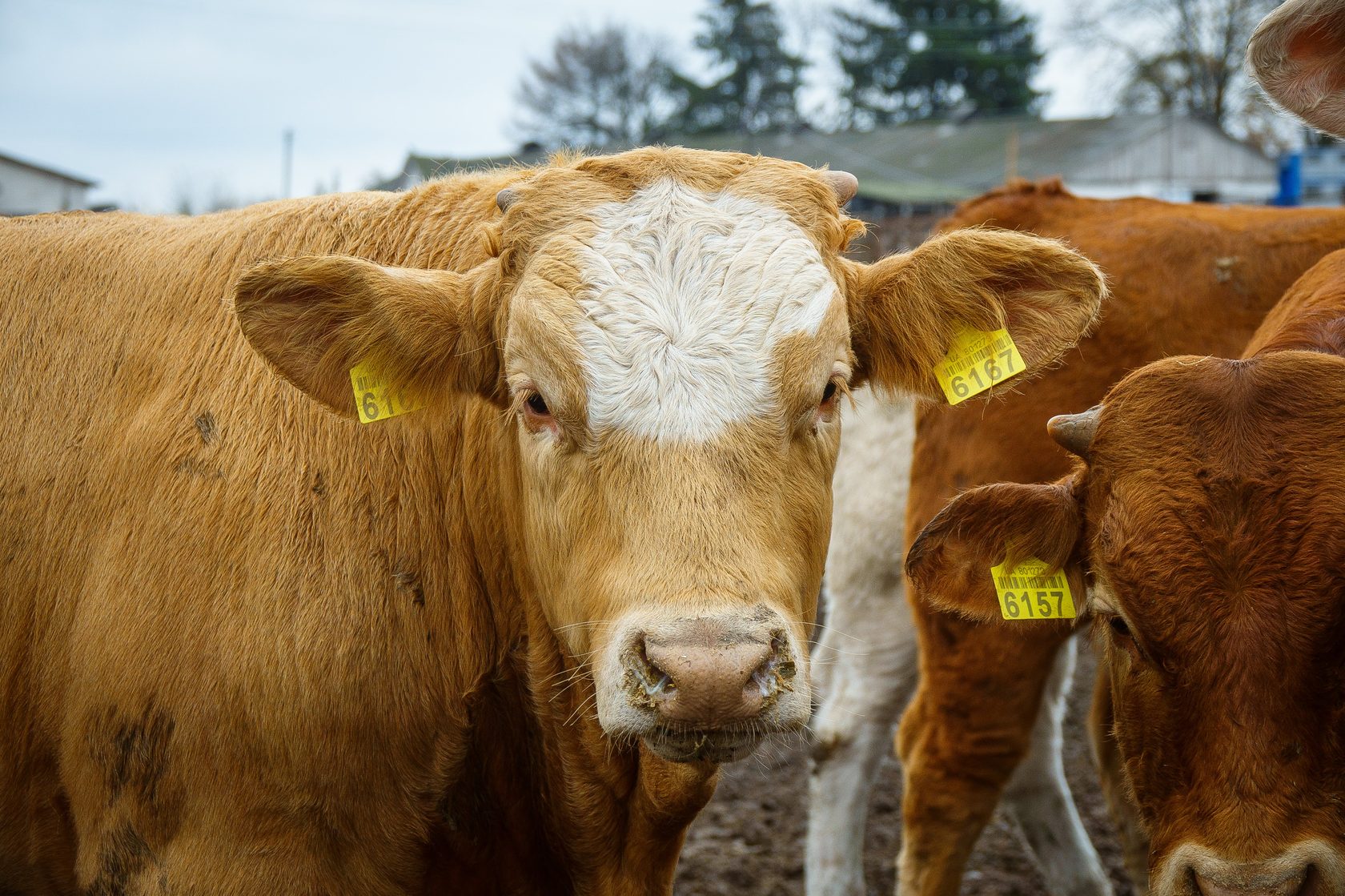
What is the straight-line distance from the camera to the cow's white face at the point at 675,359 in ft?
7.43

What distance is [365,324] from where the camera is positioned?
2820mm

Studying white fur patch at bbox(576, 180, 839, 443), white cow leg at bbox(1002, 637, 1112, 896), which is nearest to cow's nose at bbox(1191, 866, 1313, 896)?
white fur patch at bbox(576, 180, 839, 443)

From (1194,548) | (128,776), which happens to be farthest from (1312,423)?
(128,776)

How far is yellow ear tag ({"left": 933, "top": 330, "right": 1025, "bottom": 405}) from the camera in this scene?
298 centimetres

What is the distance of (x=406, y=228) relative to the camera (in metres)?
3.37

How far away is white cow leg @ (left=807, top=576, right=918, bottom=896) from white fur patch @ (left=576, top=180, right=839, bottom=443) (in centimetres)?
255

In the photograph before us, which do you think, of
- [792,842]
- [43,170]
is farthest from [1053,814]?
[43,170]

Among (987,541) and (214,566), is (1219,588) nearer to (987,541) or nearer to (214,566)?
(987,541)

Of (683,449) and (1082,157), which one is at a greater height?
(1082,157)

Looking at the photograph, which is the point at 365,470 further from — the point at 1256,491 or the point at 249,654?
the point at 1256,491

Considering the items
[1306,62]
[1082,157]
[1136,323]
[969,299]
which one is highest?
[1306,62]

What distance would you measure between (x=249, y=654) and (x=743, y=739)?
4.21 feet

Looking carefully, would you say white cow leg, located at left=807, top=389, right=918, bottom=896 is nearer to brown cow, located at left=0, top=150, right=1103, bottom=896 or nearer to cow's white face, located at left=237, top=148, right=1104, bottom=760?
brown cow, located at left=0, top=150, right=1103, bottom=896

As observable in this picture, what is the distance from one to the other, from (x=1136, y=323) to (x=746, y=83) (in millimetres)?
43278
